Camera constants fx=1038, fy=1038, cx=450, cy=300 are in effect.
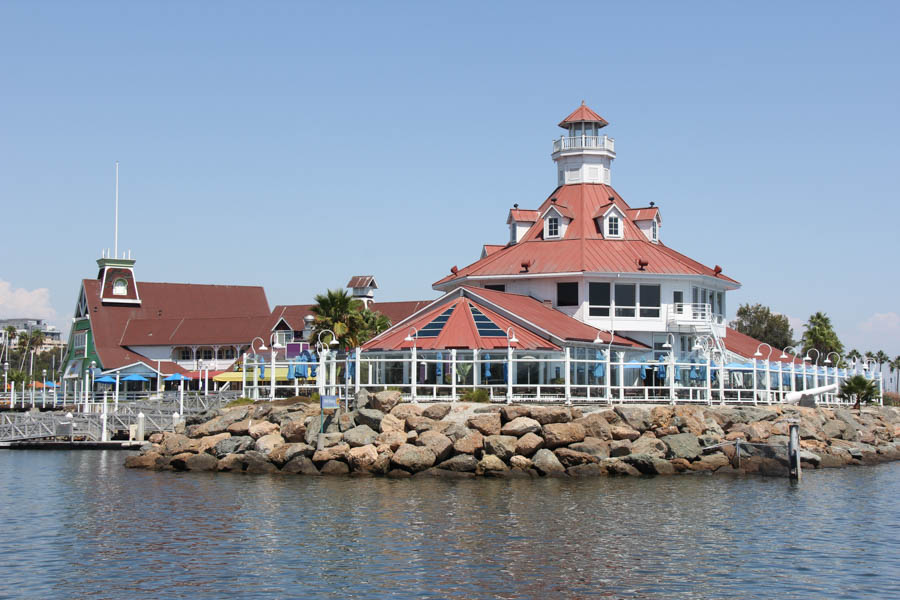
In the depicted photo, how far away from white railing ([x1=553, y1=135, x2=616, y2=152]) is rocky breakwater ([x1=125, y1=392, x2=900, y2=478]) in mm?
20740

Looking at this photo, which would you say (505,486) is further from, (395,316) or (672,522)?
(395,316)

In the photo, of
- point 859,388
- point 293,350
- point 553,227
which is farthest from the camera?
point 553,227

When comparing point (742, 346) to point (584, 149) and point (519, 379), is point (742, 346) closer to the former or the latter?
point (584, 149)

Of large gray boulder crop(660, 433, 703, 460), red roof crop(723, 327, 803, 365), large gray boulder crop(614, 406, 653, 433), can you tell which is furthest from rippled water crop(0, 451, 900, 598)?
red roof crop(723, 327, 803, 365)

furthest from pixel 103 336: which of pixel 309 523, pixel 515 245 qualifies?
pixel 309 523

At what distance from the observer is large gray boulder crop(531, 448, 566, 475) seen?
33.9 meters

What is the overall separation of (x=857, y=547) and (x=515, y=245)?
32506 millimetres

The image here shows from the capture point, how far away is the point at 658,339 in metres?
50.2

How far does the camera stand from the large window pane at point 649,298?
164 feet

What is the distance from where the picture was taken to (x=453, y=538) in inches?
933

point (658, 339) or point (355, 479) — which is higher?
point (658, 339)

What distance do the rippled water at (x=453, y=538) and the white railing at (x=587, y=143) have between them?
84.0 feet

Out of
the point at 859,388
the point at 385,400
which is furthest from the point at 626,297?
the point at 385,400

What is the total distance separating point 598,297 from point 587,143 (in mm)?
10460
